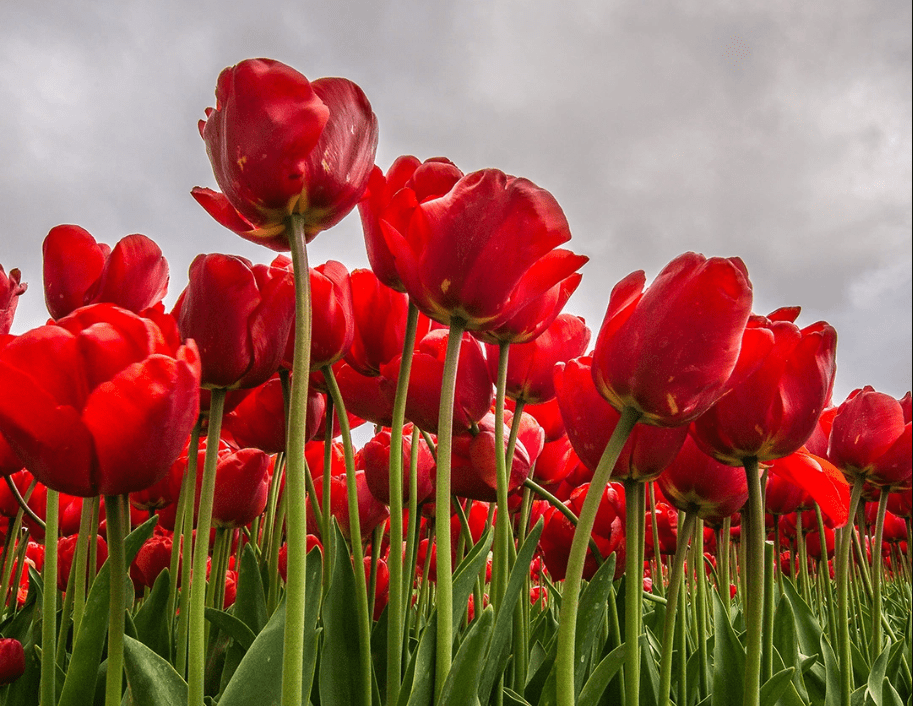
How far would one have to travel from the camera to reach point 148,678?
0.38 metres

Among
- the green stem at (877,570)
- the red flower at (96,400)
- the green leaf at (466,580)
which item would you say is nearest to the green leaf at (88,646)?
the red flower at (96,400)

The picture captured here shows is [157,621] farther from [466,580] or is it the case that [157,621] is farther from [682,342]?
[682,342]

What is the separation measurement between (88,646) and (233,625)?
114mm

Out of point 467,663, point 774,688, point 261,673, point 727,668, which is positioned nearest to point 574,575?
Result: point 467,663

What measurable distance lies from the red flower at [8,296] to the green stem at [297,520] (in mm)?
461

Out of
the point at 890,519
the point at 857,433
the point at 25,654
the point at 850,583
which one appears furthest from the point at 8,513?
the point at 890,519

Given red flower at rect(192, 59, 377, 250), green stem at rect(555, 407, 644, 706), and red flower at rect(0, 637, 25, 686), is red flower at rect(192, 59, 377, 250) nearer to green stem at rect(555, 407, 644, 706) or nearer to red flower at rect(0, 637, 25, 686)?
green stem at rect(555, 407, 644, 706)

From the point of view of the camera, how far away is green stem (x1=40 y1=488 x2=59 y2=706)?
44 centimetres

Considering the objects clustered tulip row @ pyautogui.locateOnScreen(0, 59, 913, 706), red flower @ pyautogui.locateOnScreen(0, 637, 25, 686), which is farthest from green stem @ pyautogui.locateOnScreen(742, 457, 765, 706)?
red flower @ pyautogui.locateOnScreen(0, 637, 25, 686)

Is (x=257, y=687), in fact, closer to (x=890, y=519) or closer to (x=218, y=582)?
(x=218, y=582)

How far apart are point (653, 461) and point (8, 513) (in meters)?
0.94

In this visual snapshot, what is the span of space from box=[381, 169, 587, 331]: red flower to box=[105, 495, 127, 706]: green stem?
21 centimetres

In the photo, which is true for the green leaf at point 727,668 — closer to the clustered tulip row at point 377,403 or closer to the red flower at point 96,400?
the clustered tulip row at point 377,403

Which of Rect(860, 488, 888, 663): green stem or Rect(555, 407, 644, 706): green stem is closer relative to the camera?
Rect(555, 407, 644, 706): green stem
